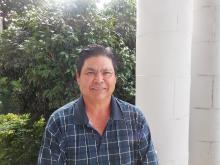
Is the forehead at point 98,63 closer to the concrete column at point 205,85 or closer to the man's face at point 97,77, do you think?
the man's face at point 97,77

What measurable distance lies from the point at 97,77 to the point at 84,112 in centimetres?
22

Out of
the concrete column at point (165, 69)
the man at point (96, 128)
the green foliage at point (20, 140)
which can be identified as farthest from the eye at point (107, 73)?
the green foliage at point (20, 140)

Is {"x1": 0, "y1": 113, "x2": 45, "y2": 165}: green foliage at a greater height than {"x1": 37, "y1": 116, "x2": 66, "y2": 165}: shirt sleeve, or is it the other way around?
{"x1": 37, "y1": 116, "x2": 66, "y2": 165}: shirt sleeve

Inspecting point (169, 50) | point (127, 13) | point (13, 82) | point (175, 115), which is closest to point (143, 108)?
point (175, 115)

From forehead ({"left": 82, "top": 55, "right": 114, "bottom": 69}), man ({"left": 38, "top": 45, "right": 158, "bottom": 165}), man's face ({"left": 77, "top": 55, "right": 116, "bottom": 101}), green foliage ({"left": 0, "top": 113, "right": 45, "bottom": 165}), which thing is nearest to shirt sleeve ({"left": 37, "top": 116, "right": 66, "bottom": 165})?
man ({"left": 38, "top": 45, "right": 158, "bottom": 165})

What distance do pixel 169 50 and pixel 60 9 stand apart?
2.54 m

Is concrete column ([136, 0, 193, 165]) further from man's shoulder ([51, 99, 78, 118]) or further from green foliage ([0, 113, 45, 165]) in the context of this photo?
green foliage ([0, 113, 45, 165])

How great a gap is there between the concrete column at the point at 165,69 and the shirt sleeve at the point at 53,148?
1.16 metres

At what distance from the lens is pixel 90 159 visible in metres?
2.11

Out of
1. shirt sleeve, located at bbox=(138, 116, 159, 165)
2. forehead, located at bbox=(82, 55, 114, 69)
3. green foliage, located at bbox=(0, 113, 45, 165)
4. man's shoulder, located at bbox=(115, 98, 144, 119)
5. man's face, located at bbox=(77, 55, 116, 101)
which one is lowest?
green foliage, located at bbox=(0, 113, 45, 165)

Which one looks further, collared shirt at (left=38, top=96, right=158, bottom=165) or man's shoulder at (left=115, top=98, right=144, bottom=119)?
man's shoulder at (left=115, top=98, right=144, bottom=119)

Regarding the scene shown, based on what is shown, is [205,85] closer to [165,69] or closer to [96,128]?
[165,69]

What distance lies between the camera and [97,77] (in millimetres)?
2123

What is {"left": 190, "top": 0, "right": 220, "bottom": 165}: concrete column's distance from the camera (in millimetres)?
3443
